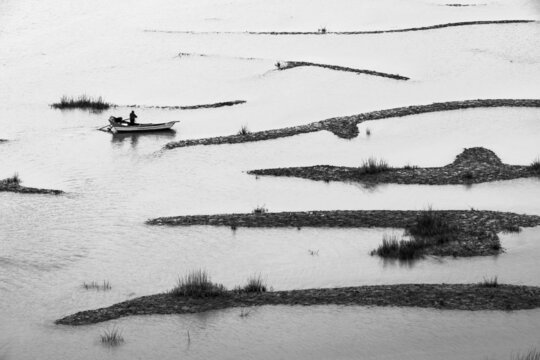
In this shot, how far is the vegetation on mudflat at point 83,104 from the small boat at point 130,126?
→ 3804mm

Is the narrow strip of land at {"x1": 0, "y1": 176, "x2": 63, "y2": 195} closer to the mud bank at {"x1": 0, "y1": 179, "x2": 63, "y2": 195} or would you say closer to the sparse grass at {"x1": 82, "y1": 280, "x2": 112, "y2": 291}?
the mud bank at {"x1": 0, "y1": 179, "x2": 63, "y2": 195}


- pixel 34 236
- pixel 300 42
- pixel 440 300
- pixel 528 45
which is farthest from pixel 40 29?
pixel 440 300

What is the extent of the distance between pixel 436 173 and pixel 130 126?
40.9 ft

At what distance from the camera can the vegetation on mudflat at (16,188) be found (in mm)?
27203

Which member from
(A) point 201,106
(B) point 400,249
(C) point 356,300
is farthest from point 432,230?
(A) point 201,106

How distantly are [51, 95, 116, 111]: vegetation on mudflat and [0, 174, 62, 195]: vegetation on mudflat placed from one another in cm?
1002

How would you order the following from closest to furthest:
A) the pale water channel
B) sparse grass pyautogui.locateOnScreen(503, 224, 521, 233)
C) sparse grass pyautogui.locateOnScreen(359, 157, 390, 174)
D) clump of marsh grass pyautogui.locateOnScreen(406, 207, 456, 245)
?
the pale water channel, clump of marsh grass pyautogui.locateOnScreen(406, 207, 456, 245), sparse grass pyautogui.locateOnScreen(503, 224, 521, 233), sparse grass pyautogui.locateOnScreen(359, 157, 390, 174)

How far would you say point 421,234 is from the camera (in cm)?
2211

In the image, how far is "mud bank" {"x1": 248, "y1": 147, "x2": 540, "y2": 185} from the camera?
26.8 meters

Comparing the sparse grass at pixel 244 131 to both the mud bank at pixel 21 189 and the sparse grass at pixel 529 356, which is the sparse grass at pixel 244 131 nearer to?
the mud bank at pixel 21 189

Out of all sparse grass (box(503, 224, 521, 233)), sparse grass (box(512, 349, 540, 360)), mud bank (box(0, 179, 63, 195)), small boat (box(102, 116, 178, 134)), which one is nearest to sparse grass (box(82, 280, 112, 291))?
mud bank (box(0, 179, 63, 195))

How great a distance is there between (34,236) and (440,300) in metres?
11.0

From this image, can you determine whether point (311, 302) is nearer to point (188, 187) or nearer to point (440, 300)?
point (440, 300)

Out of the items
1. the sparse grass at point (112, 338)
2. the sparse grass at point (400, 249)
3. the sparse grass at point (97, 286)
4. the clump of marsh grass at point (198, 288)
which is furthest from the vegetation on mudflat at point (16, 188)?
the sparse grass at point (400, 249)
